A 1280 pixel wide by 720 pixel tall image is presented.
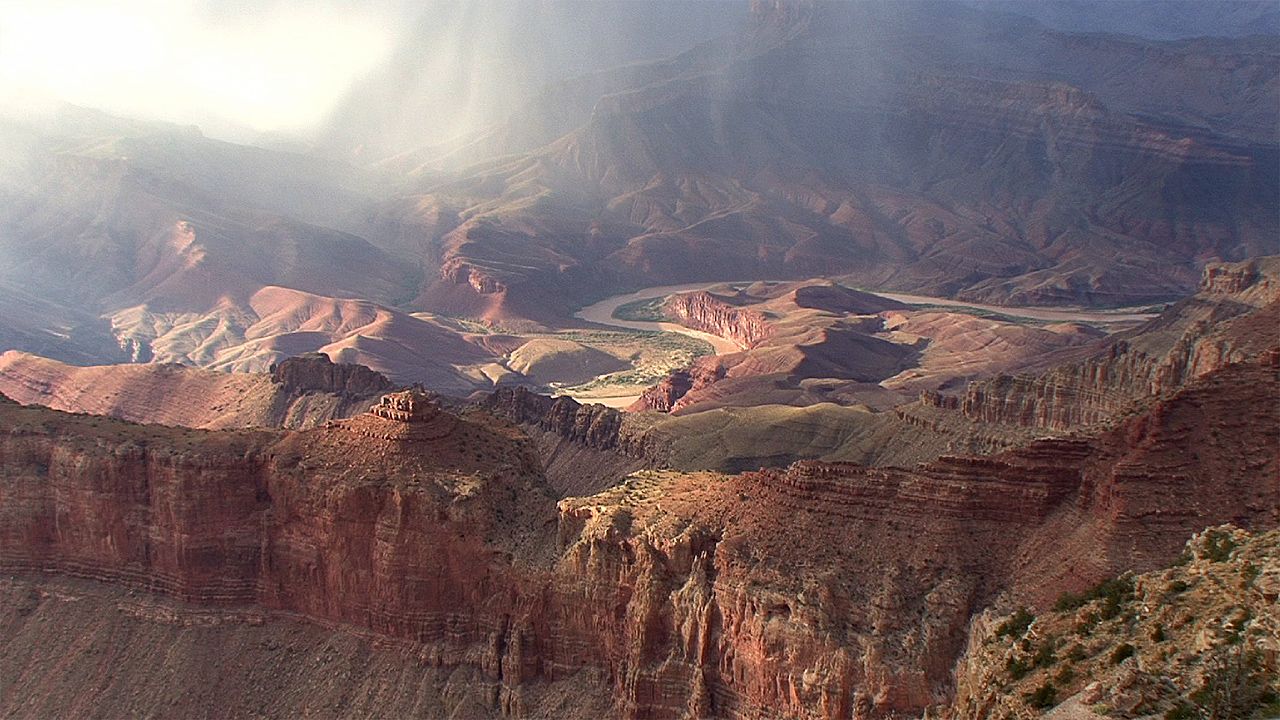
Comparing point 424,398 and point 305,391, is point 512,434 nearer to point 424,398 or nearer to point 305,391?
point 424,398

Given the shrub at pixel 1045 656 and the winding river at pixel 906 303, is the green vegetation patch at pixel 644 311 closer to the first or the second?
the winding river at pixel 906 303

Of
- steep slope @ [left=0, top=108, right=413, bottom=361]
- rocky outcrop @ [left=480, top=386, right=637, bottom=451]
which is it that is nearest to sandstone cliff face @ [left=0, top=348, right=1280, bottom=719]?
rocky outcrop @ [left=480, top=386, right=637, bottom=451]

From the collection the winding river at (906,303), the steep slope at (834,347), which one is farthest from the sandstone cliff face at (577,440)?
the winding river at (906,303)

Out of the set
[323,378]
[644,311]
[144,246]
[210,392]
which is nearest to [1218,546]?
[323,378]

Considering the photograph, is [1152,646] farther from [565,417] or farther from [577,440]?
[565,417]

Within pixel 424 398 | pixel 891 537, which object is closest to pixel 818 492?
pixel 891 537

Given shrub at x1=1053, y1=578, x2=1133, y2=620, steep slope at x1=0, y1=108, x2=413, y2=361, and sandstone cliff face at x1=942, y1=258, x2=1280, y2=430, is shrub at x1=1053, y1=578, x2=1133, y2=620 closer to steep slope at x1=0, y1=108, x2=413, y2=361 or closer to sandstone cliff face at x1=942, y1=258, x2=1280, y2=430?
sandstone cliff face at x1=942, y1=258, x2=1280, y2=430
